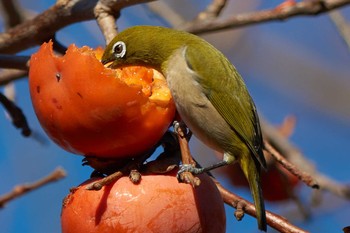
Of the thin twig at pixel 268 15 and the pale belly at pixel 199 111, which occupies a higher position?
the thin twig at pixel 268 15

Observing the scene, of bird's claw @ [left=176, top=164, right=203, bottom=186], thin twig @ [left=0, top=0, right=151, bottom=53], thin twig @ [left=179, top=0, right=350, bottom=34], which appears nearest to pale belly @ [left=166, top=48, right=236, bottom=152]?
thin twig @ [left=0, top=0, right=151, bottom=53]

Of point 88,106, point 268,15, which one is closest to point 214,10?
point 268,15

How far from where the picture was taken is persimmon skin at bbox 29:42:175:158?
80.6 inches

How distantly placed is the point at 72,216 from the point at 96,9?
0.91 meters

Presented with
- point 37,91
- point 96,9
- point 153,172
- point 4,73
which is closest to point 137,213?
point 153,172

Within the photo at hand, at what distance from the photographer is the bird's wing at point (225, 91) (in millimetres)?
2709

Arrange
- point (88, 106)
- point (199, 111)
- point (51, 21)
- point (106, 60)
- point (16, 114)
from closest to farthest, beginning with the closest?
point (88, 106) < point (106, 60) < point (199, 111) < point (51, 21) < point (16, 114)

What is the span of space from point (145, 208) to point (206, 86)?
798 mm

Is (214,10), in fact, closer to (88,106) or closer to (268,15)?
(268,15)

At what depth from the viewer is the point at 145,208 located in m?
2.02

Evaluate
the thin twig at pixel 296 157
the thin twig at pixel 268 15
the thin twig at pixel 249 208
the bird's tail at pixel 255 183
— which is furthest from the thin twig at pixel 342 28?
the thin twig at pixel 249 208

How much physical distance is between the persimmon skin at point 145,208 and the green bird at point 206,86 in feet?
1.49

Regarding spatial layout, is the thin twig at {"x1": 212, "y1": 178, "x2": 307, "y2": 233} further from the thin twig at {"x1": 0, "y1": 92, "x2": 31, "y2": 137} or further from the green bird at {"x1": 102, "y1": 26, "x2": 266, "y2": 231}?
the thin twig at {"x1": 0, "y1": 92, "x2": 31, "y2": 137}

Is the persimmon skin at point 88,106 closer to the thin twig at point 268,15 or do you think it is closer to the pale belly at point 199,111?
the pale belly at point 199,111
